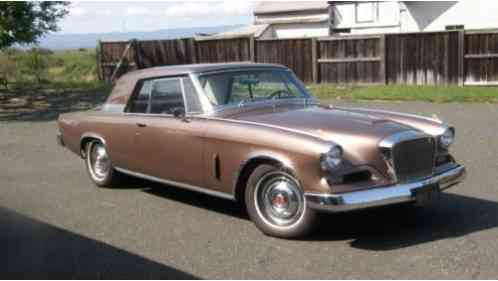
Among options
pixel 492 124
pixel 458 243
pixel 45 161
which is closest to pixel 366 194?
pixel 458 243

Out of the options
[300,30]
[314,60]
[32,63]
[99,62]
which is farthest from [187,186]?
[300,30]

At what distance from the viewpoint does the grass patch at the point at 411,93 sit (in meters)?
16.6

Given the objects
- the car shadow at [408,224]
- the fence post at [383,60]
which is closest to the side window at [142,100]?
the car shadow at [408,224]

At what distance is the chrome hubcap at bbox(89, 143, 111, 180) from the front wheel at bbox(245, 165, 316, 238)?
111 inches

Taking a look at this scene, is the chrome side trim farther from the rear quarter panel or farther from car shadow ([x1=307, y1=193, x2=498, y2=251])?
car shadow ([x1=307, y1=193, x2=498, y2=251])

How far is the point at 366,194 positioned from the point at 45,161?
6.55 metres

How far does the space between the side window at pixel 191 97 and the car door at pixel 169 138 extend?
0.17ft

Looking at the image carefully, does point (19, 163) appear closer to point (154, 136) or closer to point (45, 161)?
point (45, 161)

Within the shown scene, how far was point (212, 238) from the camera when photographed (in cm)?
580

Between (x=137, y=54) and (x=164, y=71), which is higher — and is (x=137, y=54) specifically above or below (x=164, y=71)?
above

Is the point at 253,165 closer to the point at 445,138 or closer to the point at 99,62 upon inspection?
the point at 445,138

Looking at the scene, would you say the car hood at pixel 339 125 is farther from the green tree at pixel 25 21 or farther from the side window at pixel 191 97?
the green tree at pixel 25 21

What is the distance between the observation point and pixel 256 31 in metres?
38.0

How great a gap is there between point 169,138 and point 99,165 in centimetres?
186
